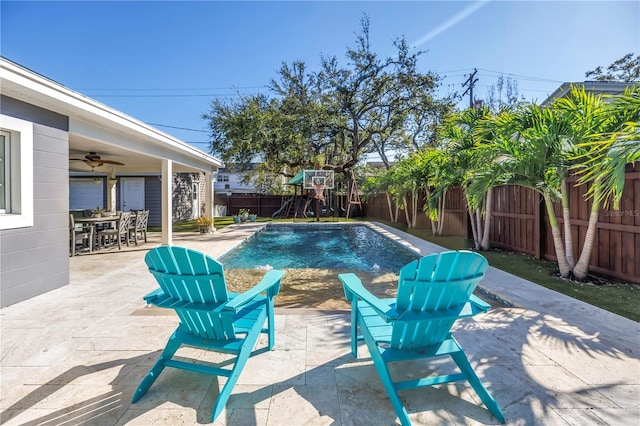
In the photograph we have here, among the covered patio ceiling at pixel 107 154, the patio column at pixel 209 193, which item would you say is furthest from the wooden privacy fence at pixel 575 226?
the patio column at pixel 209 193

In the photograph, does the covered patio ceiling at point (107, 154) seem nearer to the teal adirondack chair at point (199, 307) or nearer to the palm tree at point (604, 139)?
the teal adirondack chair at point (199, 307)

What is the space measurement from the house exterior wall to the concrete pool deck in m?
0.50

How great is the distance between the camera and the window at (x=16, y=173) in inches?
155

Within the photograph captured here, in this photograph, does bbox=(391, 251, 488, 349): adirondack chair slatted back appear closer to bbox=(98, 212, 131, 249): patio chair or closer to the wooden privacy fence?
the wooden privacy fence

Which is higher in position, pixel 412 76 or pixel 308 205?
pixel 412 76

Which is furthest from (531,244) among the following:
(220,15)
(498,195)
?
(220,15)

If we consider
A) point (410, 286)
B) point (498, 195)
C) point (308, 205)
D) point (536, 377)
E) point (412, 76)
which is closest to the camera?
point (410, 286)

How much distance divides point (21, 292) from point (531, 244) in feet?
28.8

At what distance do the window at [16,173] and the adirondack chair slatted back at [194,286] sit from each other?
134 inches

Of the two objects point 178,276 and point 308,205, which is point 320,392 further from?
Answer: point 308,205

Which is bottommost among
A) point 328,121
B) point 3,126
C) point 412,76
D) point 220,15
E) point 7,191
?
point 7,191

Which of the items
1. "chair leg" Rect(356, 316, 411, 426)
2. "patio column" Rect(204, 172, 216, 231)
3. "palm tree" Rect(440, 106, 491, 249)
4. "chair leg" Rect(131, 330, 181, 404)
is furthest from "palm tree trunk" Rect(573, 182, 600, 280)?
"patio column" Rect(204, 172, 216, 231)

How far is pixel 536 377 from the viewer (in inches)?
86.7

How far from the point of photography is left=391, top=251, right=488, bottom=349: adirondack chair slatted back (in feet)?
5.99
